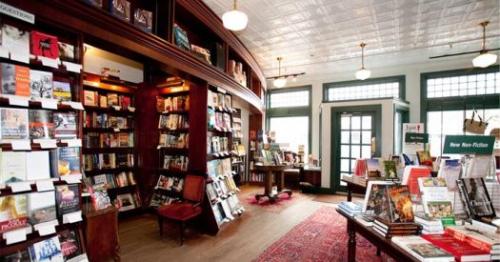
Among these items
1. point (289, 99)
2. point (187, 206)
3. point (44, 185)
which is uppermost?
point (289, 99)

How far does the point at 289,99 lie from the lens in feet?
29.0

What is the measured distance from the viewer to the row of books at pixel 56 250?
68.5 inches

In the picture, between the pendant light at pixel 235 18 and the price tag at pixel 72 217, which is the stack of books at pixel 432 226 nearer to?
the price tag at pixel 72 217

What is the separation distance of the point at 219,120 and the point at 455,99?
21.0ft

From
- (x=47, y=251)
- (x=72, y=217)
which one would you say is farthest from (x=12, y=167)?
(x=47, y=251)

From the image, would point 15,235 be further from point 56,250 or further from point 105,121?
point 105,121

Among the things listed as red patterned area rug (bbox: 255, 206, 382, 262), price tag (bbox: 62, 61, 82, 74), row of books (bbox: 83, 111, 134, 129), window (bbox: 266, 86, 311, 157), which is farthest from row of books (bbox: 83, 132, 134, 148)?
window (bbox: 266, 86, 311, 157)

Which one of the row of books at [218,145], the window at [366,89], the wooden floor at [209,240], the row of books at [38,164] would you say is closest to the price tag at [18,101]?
the row of books at [38,164]

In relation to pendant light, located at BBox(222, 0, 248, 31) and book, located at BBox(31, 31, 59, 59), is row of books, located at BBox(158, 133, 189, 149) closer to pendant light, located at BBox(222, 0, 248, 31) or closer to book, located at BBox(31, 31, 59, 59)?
pendant light, located at BBox(222, 0, 248, 31)

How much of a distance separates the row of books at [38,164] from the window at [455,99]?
793cm

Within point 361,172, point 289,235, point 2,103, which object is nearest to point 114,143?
point 2,103

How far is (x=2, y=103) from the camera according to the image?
65.6 inches

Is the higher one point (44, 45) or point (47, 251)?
point (44, 45)

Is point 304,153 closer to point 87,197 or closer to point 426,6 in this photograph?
point 426,6
